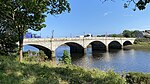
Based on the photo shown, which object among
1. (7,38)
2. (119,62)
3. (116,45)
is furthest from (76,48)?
(7,38)

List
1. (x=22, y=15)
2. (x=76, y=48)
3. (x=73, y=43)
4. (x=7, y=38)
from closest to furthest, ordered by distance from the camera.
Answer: (x=22, y=15) < (x=7, y=38) < (x=73, y=43) < (x=76, y=48)

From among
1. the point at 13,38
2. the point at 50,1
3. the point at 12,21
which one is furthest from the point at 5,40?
the point at 50,1

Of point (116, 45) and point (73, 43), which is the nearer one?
point (73, 43)

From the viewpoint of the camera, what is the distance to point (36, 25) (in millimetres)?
25438

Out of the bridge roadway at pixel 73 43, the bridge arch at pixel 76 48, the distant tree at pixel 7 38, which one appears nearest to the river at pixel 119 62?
the bridge roadway at pixel 73 43

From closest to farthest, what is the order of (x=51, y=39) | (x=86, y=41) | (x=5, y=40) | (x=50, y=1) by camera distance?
(x=50, y=1), (x=5, y=40), (x=51, y=39), (x=86, y=41)

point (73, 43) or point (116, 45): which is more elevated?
point (73, 43)

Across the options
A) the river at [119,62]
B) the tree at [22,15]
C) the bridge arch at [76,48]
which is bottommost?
the river at [119,62]

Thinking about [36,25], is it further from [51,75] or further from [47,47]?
[47,47]

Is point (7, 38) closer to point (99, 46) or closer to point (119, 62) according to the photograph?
point (119, 62)

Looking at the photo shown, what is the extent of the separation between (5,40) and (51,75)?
60.3ft

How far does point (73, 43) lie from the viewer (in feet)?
281

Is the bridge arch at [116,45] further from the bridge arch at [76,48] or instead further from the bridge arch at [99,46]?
the bridge arch at [76,48]

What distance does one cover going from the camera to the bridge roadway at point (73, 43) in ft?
216
